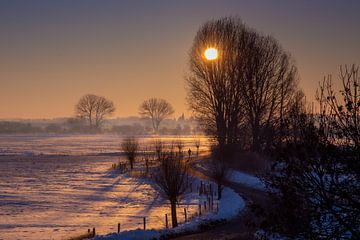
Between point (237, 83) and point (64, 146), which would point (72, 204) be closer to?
point (237, 83)

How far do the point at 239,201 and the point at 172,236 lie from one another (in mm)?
9630

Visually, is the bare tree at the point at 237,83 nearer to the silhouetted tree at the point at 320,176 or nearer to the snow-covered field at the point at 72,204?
the snow-covered field at the point at 72,204

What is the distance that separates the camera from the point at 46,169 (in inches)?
1943

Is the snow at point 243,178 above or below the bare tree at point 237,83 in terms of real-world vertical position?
below

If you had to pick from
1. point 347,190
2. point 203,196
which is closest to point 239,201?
point 203,196

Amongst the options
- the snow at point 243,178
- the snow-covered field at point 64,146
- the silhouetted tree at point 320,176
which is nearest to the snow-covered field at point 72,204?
the snow at point 243,178

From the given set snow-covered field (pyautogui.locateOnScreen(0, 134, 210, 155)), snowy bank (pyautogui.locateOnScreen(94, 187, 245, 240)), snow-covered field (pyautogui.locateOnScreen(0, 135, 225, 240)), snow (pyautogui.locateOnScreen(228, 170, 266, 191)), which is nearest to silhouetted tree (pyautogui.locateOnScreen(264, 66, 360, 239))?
snowy bank (pyautogui.locateOnScreen(94, 187, 245, 240))

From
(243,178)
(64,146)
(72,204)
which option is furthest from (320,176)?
(64,146)

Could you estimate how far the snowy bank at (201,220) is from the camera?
59.9ft

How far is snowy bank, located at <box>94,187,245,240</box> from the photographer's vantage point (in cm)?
1827

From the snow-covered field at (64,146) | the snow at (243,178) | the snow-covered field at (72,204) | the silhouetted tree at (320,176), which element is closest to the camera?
the silhouetted tree at (320,176)

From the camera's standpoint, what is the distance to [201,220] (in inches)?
879

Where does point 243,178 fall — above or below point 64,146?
below

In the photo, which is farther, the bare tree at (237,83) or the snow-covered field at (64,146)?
the snow-covered field at (64,146)
